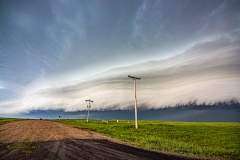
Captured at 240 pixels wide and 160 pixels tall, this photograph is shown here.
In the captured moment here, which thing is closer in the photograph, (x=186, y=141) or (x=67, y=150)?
(x=67, y=150)

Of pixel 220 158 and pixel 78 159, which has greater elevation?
pixel 78 159

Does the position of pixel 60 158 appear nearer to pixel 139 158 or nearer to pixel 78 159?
pixel 78 159

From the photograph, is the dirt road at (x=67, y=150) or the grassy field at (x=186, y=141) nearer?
the dirt road at (x=67, y=150)

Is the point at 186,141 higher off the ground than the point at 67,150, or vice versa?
the point at 67,150

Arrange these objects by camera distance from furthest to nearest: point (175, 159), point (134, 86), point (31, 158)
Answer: point (134, 86)
point (175, 159)
point (31, 158)

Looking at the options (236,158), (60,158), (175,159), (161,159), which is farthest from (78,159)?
(236,158)

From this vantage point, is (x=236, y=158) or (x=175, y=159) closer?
(x=175, y=159)

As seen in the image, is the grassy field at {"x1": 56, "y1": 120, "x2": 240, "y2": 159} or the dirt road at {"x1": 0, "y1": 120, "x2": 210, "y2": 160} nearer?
the dirt road at {"x1": 0, "y1": 120, "x2": 210, "y2": 160}

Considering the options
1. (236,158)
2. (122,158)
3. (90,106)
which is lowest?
(236,158)

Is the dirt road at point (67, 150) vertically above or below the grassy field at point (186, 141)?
above

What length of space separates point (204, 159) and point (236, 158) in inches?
133

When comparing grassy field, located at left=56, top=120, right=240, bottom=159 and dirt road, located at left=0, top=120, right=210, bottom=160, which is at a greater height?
dirt road, located at left=0, top=120, right=210, bottom=160

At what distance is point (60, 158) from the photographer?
943 centimetres

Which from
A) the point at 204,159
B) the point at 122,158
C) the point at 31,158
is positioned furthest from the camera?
the point at 204,159
